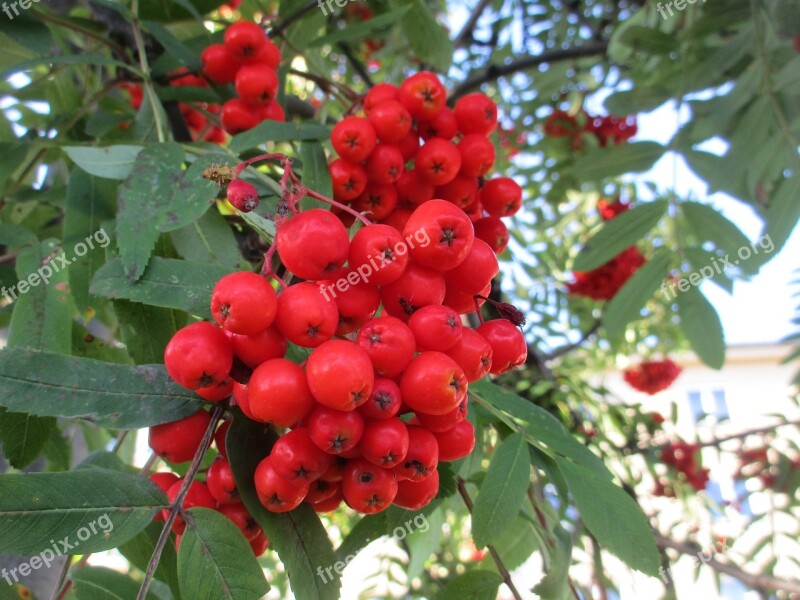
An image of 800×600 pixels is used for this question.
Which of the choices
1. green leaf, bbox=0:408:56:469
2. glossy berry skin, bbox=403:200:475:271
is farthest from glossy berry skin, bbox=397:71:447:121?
green leaf, bbox=0:408:56:469

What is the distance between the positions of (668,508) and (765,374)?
922 centimetres

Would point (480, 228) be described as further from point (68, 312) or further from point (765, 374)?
point (765, 374)

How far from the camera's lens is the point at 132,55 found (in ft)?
5.94

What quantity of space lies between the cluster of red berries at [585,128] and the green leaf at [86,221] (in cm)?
293

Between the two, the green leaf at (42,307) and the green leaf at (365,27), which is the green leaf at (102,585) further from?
the green leaf at (365,27)

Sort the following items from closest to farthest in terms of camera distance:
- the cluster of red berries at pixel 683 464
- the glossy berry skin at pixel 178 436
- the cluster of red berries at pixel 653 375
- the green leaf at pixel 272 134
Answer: the glossy berry skin at pixel 178 436
the green leaf at pixel 272 134
the cluster of red berries at pixel 683 464
the cluster of red berries at pixel 653 375

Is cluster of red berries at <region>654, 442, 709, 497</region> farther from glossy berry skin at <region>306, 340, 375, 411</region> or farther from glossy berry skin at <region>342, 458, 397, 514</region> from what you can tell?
glossy berry skin at <region>306, 340, 375, 411</region>

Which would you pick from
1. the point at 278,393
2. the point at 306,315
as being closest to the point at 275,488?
the point at 278,393

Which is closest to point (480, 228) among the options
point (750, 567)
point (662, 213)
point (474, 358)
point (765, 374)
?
point (474, 358)

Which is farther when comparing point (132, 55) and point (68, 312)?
point (132, 55)

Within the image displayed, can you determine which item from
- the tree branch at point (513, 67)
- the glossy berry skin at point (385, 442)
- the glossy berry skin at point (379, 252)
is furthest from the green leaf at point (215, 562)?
the tree branch at point (513, 67)

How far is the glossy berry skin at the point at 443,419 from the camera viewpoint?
99cm

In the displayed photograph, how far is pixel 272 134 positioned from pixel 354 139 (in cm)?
20

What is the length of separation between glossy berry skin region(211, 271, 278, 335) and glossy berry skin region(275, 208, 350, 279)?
6 cm
